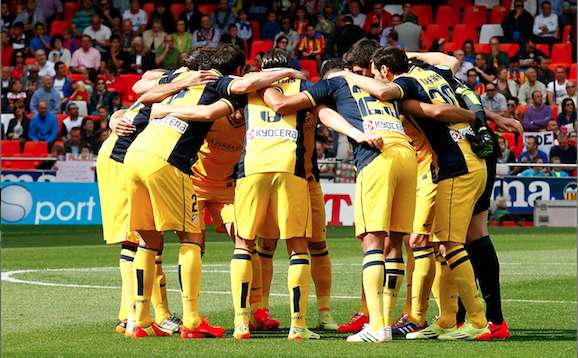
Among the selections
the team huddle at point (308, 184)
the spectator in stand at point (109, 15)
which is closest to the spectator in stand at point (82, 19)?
the spectator in stand at point (109, 15)

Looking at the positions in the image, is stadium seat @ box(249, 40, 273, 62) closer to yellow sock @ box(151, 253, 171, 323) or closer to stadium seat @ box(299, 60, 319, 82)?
stadium seat @ box(299, 60, 319, 82)

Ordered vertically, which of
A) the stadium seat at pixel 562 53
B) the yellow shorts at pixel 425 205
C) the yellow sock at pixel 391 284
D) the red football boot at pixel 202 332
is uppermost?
the stadium seat at pixel 562 53

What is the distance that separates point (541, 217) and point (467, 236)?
1433cm

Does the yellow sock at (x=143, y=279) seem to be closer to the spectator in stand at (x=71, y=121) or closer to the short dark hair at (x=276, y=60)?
the short dark hair at (x=276, y=60)

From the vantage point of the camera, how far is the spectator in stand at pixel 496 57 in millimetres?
28688

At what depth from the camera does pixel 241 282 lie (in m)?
9.12

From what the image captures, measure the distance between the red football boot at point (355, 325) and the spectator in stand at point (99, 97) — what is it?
1851 centimetres

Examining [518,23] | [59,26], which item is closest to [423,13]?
[518,23]

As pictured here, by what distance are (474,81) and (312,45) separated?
4.58m

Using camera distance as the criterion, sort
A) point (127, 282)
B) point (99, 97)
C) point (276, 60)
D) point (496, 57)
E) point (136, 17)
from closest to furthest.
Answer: point (276, 60), point (127, 282), point (99, 97), point (496, 57), point (136, 17)

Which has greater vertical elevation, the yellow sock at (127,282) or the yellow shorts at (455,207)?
the yellow shorts at (455,207)

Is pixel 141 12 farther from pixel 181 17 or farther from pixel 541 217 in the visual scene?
pixel 541 217

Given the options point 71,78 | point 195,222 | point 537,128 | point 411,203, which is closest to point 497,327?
point 411,203

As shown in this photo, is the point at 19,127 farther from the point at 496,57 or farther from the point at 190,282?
the point at 190,282
